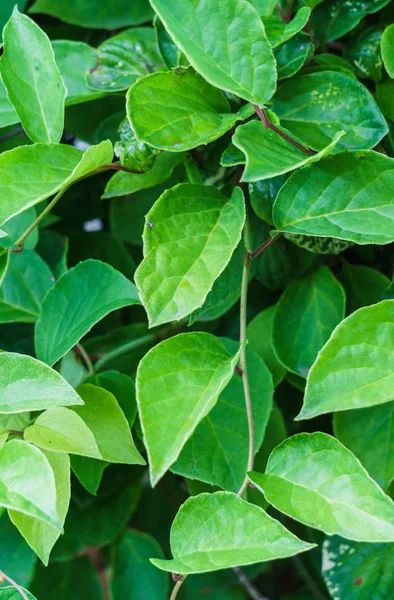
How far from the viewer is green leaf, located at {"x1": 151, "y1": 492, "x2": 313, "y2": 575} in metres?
0.32

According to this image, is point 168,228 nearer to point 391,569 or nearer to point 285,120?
point 285,120

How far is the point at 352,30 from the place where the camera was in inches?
20.5

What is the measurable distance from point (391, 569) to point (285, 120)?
0.34 meters

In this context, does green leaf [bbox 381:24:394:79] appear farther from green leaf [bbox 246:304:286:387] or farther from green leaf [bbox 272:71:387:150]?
green leaf [bbox 246:304:286:387]

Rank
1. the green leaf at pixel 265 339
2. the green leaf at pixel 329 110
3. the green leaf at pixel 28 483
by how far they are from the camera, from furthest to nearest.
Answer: the green leaf at pixel 265 339
the green leaf at pixel 329 110
the green leaf at pixel 28 483

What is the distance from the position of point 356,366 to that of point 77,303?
18cm

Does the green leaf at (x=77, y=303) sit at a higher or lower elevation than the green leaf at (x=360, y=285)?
higher

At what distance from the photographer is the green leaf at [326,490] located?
317 millimetres

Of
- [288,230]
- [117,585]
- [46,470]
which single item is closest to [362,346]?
[288,230]

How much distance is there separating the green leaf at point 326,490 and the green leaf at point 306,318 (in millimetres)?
112

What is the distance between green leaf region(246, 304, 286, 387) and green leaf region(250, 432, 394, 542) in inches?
5.5

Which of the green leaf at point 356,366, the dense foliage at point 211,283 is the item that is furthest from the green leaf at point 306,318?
the green leaf at point 356,366

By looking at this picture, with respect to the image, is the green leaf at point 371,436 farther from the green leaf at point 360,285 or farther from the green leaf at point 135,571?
the green leaf at point 135,571

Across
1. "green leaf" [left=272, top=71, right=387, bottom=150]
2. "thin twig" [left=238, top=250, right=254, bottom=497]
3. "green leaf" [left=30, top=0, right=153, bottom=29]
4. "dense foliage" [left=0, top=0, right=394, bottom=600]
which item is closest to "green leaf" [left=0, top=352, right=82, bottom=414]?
"dense foliage" [left=0, top=0, right=394, bottom=600]
